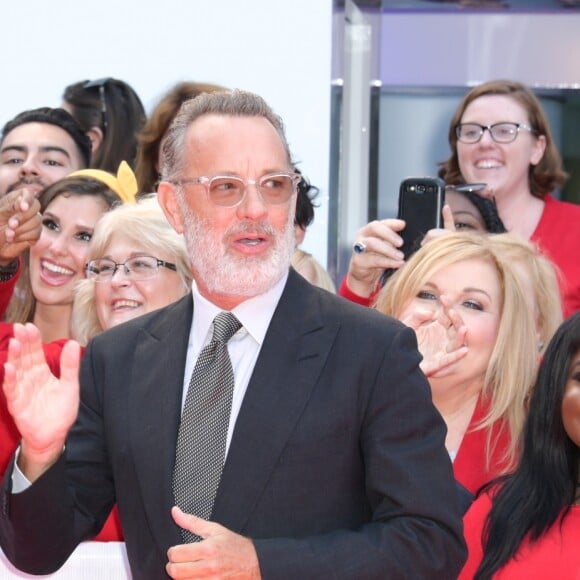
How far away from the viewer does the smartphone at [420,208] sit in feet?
11.2

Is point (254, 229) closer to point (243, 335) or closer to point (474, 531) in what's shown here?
point (243, 335)

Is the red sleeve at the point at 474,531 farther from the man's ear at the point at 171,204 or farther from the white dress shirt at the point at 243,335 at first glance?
the man's ear at the point at 171,204

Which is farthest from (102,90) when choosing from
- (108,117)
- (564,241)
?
(564,241)

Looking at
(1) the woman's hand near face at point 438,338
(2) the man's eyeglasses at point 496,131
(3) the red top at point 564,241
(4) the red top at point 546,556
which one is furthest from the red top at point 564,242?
(4) the red top at point 546,556

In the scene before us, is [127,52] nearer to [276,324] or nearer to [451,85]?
[451,85]

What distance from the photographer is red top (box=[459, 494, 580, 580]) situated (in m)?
2.49

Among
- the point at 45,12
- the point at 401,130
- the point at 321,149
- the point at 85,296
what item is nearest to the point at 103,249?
the point at 85,296

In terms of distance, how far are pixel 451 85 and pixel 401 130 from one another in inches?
12.4

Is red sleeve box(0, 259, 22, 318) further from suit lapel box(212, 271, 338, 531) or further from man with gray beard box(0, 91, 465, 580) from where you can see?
suit lapel box(212, 271, 338, 531)

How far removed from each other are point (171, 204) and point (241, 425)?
1.66ft

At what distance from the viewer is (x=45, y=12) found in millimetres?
4582

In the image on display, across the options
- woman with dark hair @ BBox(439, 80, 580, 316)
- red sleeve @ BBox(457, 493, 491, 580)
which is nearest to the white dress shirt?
red sleeve @ BBox(457, 493, 491, 580)

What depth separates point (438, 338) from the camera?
2887mm

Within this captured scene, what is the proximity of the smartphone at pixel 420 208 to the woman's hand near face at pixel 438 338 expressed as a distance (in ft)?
1.36
